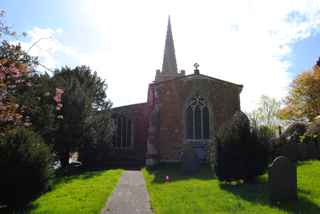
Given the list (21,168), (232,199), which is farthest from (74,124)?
(232,199)

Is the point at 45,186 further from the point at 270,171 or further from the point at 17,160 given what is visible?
the point at 270,171

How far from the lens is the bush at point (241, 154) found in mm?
11984

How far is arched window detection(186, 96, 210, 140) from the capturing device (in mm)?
23484

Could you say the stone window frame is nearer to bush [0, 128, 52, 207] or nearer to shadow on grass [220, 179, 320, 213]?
shadow on grass [220, 179, 320, 213]

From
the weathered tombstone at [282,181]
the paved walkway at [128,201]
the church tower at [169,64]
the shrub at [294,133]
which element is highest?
the church tower at [169,64]

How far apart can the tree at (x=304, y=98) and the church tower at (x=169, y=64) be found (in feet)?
53.3

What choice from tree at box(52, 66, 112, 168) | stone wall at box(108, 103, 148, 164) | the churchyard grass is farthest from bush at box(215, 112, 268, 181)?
stone wall at box(108, 103, 148, 164)

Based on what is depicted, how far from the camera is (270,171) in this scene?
886 centimetres

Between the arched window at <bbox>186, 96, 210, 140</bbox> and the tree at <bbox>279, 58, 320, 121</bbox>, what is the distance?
10751 mm

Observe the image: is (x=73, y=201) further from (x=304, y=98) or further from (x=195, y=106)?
(x=304, y=98)

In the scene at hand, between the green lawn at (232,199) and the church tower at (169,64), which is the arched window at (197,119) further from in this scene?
the church tower at (169,64)

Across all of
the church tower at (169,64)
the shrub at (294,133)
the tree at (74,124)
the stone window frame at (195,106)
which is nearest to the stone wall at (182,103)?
the stone window frame at (195,106)

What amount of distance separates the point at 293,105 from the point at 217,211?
81.4 ft

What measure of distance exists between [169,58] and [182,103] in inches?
839
